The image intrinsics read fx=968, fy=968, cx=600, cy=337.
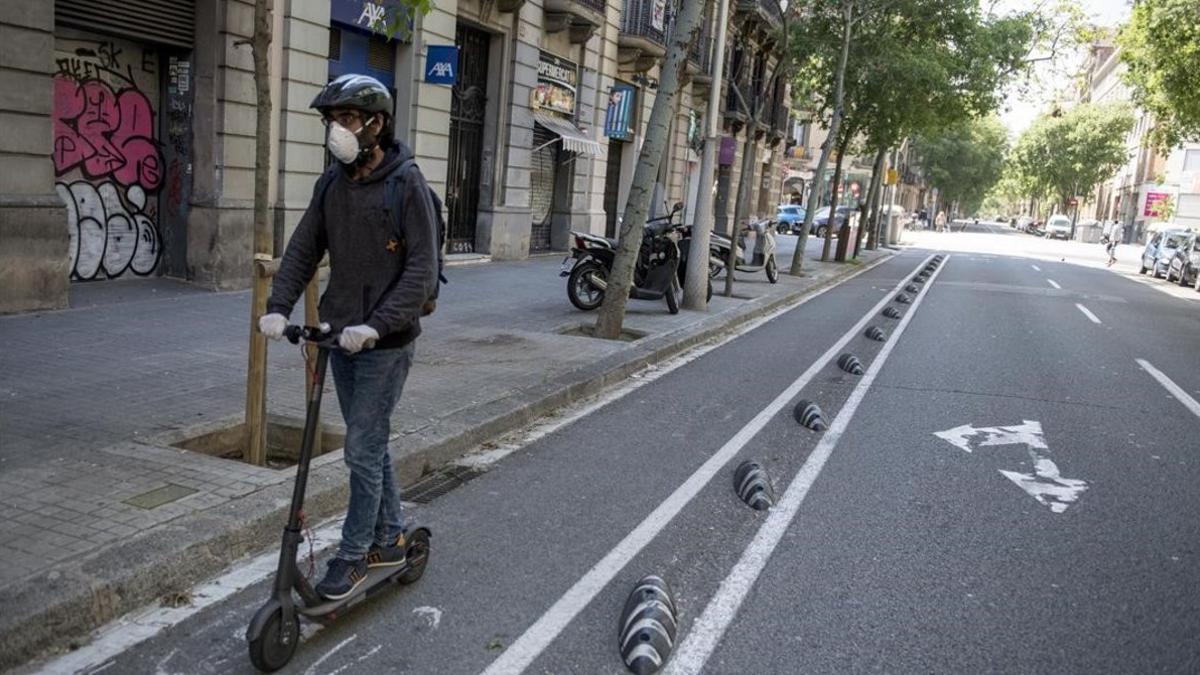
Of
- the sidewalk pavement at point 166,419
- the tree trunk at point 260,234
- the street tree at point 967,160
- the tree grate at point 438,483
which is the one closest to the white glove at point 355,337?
the sidewalk pavement at point 166,419

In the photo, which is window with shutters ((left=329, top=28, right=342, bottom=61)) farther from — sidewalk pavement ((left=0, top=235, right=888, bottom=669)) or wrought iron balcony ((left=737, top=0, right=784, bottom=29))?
wrought iron balcony ((left=737, top=0, right=784, bottom=29))

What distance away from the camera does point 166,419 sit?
19.5ft

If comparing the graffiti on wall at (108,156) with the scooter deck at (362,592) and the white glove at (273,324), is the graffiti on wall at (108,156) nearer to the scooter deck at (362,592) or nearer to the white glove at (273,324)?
the white glove at (273,324)

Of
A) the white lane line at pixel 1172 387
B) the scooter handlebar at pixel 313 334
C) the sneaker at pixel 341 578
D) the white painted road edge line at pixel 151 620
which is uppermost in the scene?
the scooter handlebar at pixel 313 334

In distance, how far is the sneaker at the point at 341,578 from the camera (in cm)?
360

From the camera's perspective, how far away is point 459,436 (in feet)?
20.5

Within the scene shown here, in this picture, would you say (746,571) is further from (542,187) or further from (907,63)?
(907,63)

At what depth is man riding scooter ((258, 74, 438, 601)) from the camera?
346 centimetres

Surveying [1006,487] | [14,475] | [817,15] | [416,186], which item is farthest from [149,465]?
[817,15]

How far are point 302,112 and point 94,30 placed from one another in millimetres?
2978

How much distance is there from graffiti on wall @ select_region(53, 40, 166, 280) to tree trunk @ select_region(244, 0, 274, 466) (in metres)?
6.36

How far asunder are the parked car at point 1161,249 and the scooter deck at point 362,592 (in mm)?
33912

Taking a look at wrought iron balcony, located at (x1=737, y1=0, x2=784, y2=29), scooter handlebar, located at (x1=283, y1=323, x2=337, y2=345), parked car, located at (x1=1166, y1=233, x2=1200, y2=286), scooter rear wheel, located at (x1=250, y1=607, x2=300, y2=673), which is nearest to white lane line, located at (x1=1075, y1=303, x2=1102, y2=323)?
parked car, located at (x1=1166, y1=233, x2=1200, y2=286)

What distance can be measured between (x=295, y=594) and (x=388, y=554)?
40 centimetres
